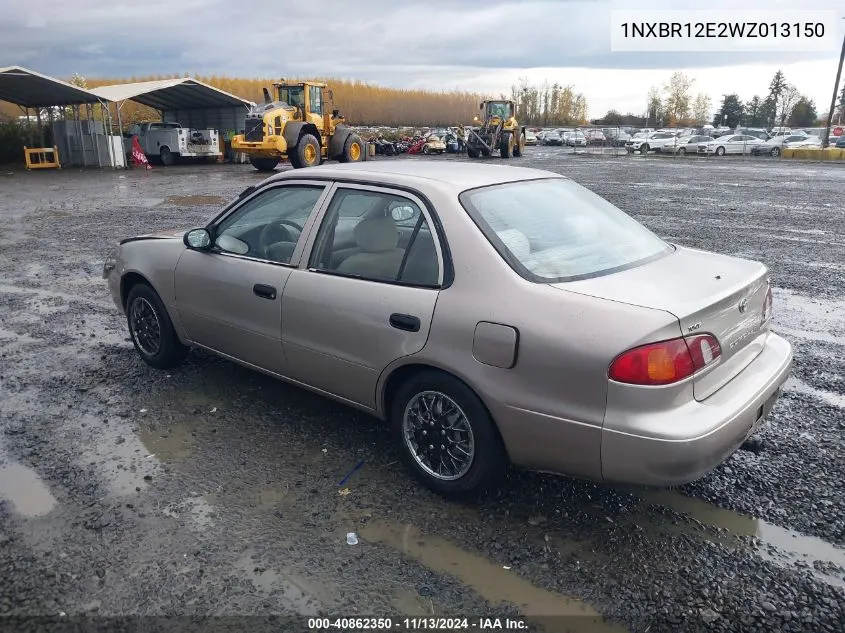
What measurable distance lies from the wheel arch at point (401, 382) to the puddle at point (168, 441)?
123 cm

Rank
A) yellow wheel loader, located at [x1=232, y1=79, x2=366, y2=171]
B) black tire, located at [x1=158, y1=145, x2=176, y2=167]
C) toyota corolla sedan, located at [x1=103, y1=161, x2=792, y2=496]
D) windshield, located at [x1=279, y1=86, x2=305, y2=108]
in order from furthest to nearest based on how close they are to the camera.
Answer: black tire, located at [x1=158, y1=145, x2=176, y2=167]
windshield, located at [x1=279, y1=86, x2=305, y2=108]
yellow wheel loader, located at [x1=232, y1=79, x2=366, y2=171]
toyota corolla sedan, located at [x1=103, y1=161, x2=792, y2=496]

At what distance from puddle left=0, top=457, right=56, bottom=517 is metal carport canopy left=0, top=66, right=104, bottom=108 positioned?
85.1 ft

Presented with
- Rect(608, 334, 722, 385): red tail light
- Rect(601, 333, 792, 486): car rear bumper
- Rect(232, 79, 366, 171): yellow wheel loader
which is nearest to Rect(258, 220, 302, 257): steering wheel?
Rect(608, 334, 722, 385): red tail light

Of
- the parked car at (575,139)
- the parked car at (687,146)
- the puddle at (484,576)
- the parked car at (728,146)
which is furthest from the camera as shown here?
the parked car at (575,139)

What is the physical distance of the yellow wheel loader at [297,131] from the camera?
78.2ft

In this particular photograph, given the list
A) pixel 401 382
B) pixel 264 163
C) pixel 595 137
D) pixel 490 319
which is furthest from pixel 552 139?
pixel 490 319

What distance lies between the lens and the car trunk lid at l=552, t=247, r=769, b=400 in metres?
2.78

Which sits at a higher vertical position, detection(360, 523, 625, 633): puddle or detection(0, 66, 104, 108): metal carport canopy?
detection(0, 66, 104, 108): metal carport canopy

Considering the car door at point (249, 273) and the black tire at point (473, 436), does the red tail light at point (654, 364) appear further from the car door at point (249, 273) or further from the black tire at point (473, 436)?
the car door at point (249, 273)

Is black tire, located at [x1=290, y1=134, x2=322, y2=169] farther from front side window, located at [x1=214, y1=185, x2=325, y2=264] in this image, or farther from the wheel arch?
the wheel arch

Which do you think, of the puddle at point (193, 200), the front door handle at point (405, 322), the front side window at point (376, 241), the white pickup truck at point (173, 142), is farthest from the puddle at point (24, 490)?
the white pickup truck at point (173, 142)

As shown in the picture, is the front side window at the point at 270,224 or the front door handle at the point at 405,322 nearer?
the front door handle at the point at 405,322

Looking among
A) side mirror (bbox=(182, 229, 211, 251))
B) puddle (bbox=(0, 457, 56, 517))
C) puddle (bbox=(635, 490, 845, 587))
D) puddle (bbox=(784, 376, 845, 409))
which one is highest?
side mirror (bbox=(182, 229, 211, 251))

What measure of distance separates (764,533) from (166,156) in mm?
32434
